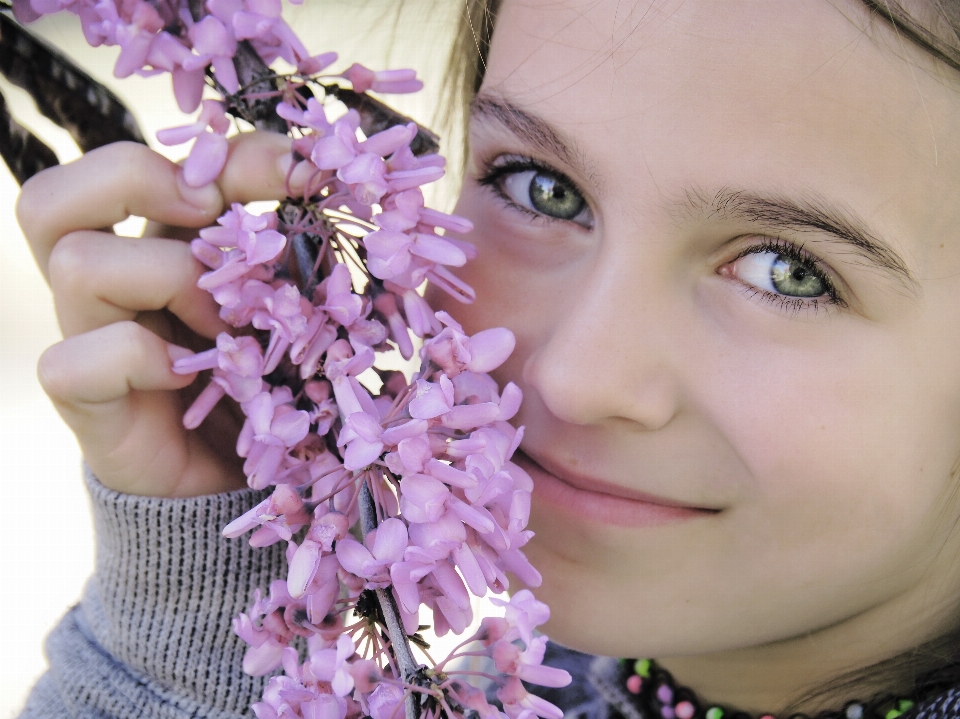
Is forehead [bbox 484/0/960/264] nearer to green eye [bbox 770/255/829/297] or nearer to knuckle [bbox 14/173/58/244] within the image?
green eye [bbox 770/255/829/297]

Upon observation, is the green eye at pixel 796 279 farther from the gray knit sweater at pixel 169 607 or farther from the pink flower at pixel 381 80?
the gray knit sweater at pixel 169 607

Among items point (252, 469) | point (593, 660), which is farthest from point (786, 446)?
point (593, 660)

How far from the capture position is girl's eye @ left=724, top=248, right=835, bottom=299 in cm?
82

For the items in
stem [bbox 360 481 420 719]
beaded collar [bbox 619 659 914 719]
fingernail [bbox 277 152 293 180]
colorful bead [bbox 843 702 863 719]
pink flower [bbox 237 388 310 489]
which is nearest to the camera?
stem [bbox 360 481 420 719]

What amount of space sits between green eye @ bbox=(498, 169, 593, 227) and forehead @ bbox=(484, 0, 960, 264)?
0.40 feet

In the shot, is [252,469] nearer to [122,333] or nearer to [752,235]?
[122,333]

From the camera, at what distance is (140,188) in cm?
82

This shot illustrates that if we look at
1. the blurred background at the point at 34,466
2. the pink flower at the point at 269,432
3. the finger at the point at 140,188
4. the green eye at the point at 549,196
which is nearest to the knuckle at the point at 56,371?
the finger at the point at 140,188

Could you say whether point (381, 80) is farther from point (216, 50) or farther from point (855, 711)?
point (855, 711)

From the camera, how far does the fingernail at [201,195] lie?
2.70 feet

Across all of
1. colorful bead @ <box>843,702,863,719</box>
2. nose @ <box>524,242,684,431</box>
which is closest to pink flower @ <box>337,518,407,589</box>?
nose @ <box>524,242,684,431</box>

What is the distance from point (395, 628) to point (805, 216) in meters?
0.44

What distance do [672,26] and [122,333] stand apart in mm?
516

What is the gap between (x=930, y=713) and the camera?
2.91ft
